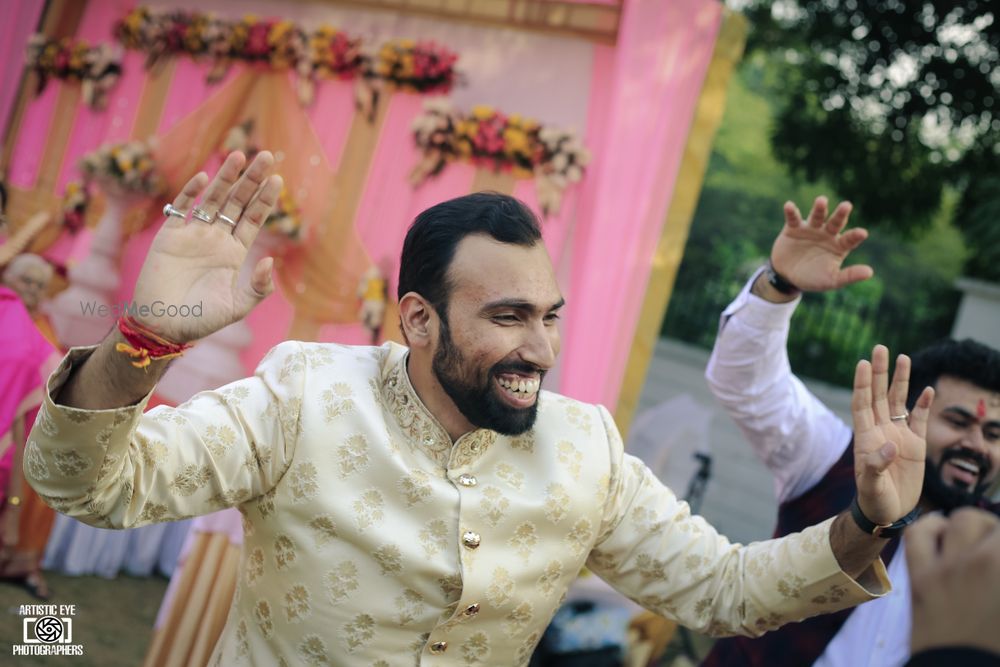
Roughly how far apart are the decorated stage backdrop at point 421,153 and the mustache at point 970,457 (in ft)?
6.44

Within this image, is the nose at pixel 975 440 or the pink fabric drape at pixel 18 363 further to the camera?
the pink fabric drape at pixel 18 363

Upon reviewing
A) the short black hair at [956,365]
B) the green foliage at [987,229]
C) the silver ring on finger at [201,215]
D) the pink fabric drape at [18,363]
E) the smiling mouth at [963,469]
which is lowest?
the pink fabric drape at [18,363]

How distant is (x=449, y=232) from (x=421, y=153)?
2905mm

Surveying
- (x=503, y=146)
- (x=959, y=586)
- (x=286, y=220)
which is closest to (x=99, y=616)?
(x=286, y=220)

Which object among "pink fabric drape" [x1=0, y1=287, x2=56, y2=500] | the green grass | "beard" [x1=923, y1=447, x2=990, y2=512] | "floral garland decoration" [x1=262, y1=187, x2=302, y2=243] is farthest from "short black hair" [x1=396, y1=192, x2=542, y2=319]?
"floral garland decoration" [x1=262, y1=187, x2=302, y2=243]

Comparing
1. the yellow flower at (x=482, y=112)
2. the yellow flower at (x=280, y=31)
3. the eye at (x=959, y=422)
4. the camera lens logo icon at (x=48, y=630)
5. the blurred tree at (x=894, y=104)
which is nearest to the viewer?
the eye at (x=959, y=422)

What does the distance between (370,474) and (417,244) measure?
0.55 metres

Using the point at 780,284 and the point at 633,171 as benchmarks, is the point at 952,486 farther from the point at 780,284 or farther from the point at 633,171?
the point at 633,171

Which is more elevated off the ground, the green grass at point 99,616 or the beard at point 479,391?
the beard at point 479,391

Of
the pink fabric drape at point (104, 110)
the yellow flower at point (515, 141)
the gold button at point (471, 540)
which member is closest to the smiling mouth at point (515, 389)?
the gold button at point (471, 540)

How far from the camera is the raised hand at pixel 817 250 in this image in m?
2.33

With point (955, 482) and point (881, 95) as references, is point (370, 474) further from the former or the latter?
point (881, 95)

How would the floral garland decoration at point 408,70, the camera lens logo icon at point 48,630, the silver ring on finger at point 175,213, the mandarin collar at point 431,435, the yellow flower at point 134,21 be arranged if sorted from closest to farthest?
the silver ring on finger at point 175,213, the mandarin collar at point 431,435, the camera lens logo icon at point 48,630, the floral garland decoration at point 408,70, the yellow flower at point 134,21

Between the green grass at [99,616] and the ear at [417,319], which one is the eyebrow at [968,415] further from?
the green grass at [99,616]
